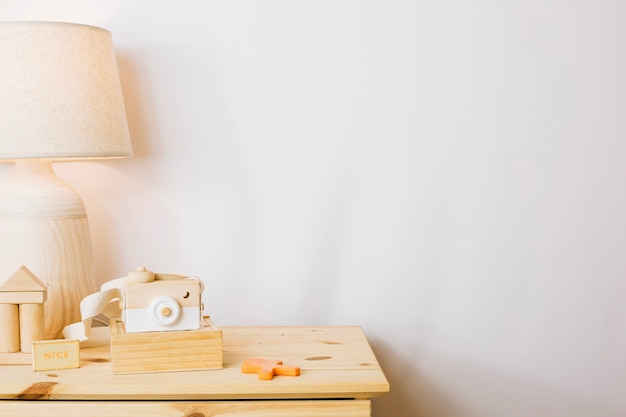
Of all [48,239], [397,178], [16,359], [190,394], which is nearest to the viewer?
[190,394]

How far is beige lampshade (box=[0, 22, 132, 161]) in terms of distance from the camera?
1404 millimetres

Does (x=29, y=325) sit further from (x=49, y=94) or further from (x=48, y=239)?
(x=49, y=94)

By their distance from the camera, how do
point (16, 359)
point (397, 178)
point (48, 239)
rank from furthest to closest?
point (397, 178), point (48, 239), point (16, 359)

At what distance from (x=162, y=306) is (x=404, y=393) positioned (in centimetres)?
71

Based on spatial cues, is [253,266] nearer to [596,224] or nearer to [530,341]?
[530,341]

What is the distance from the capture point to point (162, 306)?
4.29 ft

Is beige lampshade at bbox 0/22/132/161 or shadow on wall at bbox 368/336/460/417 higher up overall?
beige lampshade at bbox 0/22/132/161

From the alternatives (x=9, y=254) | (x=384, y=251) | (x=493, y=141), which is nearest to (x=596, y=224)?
(x=493, y=141)

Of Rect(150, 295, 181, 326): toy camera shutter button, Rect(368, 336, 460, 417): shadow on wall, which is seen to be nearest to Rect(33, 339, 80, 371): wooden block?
Rect(150, 295, 181, 326): toy camera shutter button

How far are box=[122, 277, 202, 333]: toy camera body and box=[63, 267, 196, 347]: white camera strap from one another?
1.4 inches

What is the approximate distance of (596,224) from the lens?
1.75 m

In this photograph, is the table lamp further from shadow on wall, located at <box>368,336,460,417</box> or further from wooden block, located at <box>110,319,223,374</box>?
shadow on wall, located at <box>368,336,460,417</box>

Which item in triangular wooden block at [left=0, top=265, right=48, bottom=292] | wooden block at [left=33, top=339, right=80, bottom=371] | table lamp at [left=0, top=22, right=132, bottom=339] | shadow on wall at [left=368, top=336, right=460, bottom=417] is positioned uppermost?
table lamp at [left=0, top=22, right=132, bottom=339]

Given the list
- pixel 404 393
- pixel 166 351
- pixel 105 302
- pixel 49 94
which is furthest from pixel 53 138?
pixel 404 393
